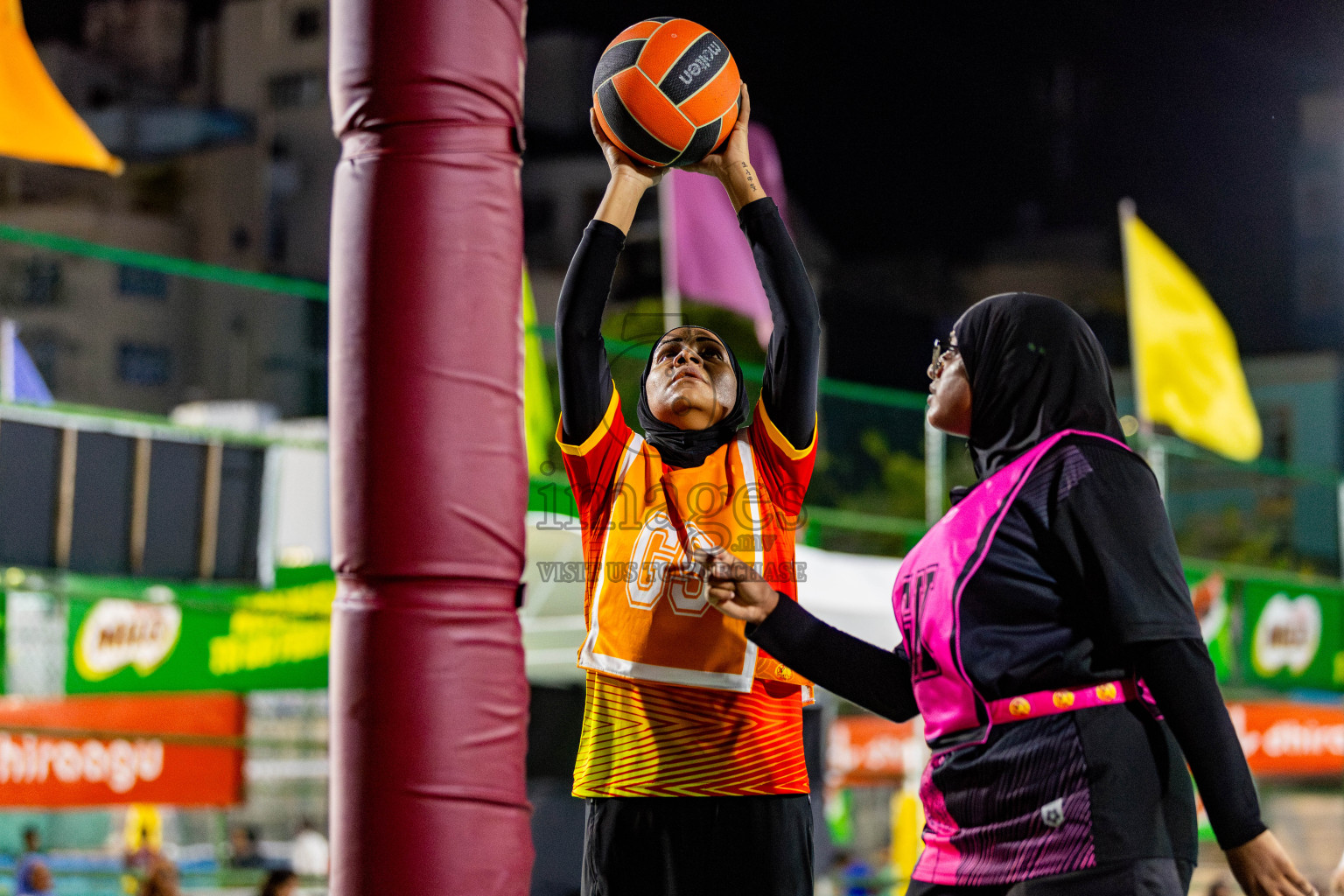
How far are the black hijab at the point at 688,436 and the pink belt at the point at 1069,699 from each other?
92 centimetres

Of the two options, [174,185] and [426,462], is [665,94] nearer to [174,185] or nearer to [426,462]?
[426,462]

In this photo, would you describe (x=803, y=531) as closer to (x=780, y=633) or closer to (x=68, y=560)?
(x=68, y=560)

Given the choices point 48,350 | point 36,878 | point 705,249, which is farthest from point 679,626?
point 48,350

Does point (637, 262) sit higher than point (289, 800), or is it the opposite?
point (637, 262)

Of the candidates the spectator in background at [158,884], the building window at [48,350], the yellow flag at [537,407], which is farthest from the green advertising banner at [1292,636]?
the building window at [48,350]

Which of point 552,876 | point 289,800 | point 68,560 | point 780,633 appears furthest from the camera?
point 289,800

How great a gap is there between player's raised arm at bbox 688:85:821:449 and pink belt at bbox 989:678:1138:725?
0.85 metres

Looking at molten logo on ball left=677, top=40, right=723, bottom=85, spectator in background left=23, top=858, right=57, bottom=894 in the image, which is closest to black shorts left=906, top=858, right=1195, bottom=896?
molten logo on ball left=677, top=40, right=723, bottom=85

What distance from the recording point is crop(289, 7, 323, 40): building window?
A: 47.0 meters

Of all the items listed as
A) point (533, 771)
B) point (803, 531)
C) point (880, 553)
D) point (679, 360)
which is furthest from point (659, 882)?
point (880, 553)

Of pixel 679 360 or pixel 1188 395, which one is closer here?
pixel 679 360

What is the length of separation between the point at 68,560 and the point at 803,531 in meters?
3.96

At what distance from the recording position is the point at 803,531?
8195 mm

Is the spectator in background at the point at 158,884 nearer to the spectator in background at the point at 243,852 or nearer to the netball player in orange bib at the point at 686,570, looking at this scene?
the netball player in orange bib at the point at 686,570
